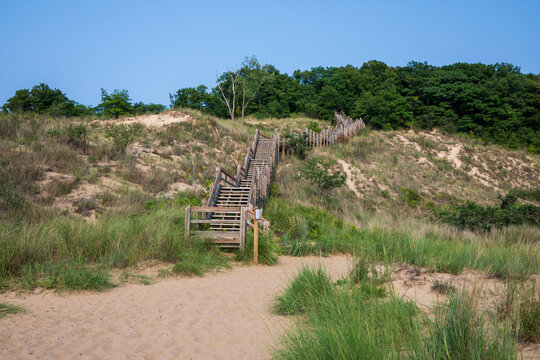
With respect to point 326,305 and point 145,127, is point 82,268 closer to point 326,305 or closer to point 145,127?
point 326,305

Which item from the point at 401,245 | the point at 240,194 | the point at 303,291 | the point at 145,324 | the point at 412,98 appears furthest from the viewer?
the point at 412,98

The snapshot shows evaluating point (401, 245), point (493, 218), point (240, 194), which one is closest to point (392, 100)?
point (493, 218)

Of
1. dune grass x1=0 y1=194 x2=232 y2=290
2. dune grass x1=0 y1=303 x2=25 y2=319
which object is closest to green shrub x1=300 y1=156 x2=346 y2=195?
dune grass x1=0 y1=194 x2=232 y2=290

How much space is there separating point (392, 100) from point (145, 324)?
163 ft

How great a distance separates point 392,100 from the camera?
49.4 m

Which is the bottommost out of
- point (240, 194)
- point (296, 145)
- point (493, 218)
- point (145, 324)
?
point (145, 324)

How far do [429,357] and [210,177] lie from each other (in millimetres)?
19489

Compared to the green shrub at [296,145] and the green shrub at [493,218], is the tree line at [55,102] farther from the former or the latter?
the green shrub at [493,218]

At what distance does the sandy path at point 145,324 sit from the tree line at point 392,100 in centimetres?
3613

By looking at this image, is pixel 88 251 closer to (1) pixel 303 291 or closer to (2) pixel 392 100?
(1) pixel 303 291

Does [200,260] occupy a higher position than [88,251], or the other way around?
[88,251]

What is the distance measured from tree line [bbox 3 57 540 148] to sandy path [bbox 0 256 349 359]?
3613 centimetres

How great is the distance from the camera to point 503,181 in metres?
34.7

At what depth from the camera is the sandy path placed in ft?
15.3
